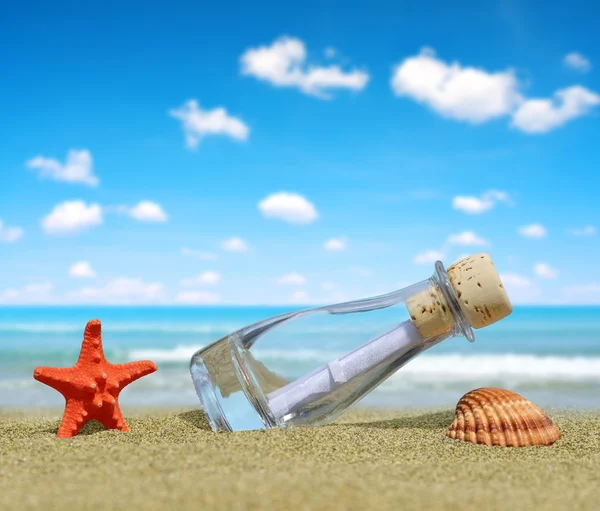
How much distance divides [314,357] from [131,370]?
0.85 metres

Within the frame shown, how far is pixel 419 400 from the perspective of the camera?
5.54 meters

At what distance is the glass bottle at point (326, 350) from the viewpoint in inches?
100.0

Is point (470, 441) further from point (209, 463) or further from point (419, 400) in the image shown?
point (419, 400)

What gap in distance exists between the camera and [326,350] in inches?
104

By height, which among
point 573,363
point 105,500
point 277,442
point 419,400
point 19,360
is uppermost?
point 19,360

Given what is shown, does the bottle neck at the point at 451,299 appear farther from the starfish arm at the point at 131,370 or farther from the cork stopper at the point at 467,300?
the starfish arm at the point at 131,370

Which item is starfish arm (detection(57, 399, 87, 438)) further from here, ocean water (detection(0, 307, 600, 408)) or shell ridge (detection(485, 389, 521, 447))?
shell ridge (detection(485, 389, 521, 447))

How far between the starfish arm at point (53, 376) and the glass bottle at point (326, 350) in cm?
55

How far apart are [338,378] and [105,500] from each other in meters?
1.23

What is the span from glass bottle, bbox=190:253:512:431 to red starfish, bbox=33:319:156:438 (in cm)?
37

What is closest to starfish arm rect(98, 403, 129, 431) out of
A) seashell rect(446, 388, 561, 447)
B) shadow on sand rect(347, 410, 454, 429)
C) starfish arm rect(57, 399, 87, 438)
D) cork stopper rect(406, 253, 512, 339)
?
starfish arm rect(57, 399, 87, 438)

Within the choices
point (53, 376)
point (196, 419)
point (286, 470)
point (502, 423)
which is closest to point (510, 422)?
point (502, 423)

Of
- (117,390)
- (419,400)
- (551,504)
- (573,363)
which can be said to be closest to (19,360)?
(419,400)

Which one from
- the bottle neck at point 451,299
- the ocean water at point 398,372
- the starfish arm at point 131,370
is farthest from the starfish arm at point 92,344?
the bottle neck at point 451,299
